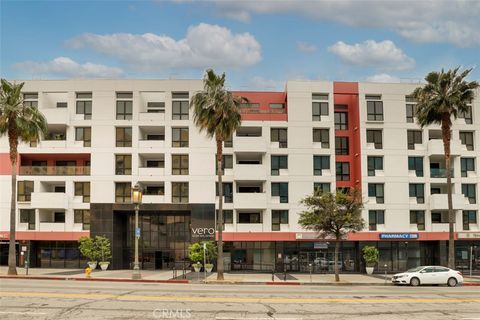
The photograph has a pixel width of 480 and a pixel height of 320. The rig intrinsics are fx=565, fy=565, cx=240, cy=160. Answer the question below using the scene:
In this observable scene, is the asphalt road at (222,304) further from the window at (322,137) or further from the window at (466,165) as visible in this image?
the window at (466,165)

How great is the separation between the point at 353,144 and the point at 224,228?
16.0 m

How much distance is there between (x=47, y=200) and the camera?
5528 centimetres

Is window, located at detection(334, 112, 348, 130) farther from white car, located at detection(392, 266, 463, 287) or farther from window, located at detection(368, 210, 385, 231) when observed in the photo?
white car, located at detection(392, 266, 463, 287)

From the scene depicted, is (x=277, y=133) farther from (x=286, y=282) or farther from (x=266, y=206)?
(x=286, y=282)

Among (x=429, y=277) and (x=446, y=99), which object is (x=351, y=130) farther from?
(x=429, y=277)

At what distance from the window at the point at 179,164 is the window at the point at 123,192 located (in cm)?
478

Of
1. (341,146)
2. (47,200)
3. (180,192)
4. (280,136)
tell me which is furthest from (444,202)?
(47,200)

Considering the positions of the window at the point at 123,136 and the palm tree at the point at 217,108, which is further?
the window at the point at 123,136

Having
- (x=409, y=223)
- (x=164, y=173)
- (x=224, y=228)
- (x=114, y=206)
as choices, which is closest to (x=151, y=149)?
(x=164, y=173)

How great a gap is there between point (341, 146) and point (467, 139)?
43.3 feet

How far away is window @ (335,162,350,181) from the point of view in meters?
58.5

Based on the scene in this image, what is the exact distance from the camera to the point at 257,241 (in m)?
56.3

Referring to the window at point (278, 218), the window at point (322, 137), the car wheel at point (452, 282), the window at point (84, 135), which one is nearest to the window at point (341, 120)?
the window at point (322, 137)

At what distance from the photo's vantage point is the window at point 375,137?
5734 cm
